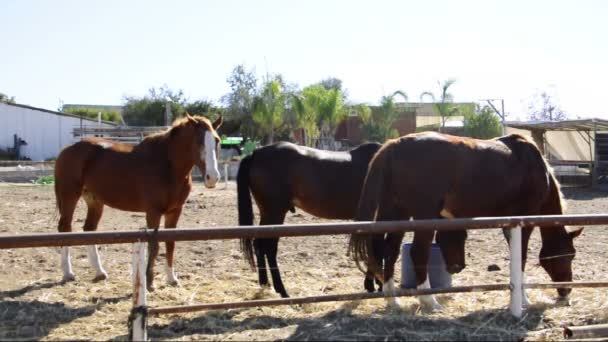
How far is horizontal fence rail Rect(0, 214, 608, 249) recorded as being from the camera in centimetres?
380

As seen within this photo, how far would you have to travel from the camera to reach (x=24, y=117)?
135ft

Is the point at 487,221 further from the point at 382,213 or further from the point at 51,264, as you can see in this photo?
the point at 51,264

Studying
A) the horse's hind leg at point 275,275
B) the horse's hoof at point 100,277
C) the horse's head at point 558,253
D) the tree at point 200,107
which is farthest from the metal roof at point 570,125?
the tree at point 200,107

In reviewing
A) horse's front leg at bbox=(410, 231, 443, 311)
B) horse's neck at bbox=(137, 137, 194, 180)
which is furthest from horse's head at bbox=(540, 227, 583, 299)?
horse's neck at bbox=(137, 137, 194, 180)

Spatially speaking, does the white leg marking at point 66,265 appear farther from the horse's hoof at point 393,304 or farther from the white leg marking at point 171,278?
the horse's hoof at point 393,304

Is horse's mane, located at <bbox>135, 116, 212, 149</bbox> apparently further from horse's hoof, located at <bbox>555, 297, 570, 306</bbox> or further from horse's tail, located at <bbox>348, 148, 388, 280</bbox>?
horse's hoof, located at <bbox>555, 297, 570, 306</bbox>

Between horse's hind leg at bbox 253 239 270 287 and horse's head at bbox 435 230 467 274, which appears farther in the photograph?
horse's hind leg at bbox 253 239 270 287

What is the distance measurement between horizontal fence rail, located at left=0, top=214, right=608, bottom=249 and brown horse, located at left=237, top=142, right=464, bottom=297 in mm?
2312

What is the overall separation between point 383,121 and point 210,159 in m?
31.8

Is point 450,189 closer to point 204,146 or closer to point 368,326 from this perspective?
point 368,326

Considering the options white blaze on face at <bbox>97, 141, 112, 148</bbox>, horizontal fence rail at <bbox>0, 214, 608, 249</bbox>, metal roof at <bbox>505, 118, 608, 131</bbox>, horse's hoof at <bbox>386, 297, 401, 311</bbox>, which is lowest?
horse's hoof at <bbox>386, 297, 401, 311</bbox>

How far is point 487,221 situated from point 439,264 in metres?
1.81

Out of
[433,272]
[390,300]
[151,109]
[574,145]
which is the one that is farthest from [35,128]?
[390,300]

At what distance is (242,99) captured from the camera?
46594 millimetres
